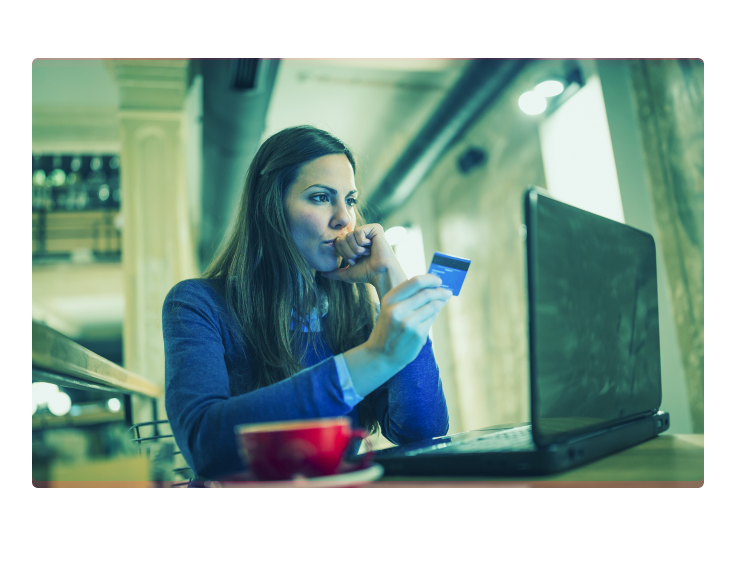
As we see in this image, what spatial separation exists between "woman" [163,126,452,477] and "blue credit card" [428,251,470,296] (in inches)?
2.4

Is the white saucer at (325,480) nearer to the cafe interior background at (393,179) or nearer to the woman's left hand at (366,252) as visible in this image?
the cafe interior background at (393,179)

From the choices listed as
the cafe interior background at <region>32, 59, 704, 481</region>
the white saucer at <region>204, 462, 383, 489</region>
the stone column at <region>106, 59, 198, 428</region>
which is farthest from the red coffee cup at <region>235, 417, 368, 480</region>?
the stone column at <region>106, 59, 198, 428</region>

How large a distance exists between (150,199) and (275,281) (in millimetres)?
2277

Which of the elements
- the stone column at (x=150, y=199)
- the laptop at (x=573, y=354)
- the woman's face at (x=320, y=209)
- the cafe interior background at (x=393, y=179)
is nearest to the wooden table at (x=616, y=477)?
the laptop at (x=573, y=354)

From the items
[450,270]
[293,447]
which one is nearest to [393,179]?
[450,270]

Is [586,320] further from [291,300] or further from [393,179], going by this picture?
[393,179]

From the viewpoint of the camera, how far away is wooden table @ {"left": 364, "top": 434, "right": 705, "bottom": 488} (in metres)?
0.53

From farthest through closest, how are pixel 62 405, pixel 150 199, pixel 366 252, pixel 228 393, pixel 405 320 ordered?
pixel 150 199, pixel 62 405, pixel 366 252, pixel 228 393, pixel 405 320

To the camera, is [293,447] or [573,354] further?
[573,354]

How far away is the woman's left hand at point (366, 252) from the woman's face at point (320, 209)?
0.03 m

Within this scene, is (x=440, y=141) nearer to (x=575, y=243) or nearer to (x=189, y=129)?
(x=189, y=129)

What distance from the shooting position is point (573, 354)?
0.59 m

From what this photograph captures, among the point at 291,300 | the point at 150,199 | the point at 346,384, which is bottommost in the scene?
the point at 346,384
